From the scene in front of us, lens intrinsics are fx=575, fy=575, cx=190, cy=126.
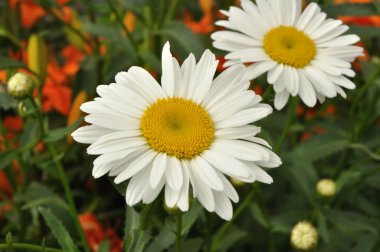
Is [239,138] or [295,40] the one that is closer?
[239,138]

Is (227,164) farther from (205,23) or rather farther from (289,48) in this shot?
(205,23)

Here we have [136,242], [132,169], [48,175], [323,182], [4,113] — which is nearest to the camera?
[132,169]

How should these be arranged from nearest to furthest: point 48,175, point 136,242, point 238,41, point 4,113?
point 136,242 → point 238,41 → point 48,175 → point 4,113

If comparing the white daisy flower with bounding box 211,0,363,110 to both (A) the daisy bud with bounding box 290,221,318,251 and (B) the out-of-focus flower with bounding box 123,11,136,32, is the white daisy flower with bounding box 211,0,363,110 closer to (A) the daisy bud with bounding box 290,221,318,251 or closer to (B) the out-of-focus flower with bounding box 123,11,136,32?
(A) the daisy bud with bounding box 290,221,318,251

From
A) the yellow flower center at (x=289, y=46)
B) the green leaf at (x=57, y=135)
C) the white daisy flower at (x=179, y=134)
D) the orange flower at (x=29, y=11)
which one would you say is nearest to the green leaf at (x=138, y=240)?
the white daisy flower at (x=179, y=134)

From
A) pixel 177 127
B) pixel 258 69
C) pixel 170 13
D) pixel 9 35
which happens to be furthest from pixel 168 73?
pixel 9 35

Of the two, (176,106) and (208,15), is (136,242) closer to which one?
(176,106)

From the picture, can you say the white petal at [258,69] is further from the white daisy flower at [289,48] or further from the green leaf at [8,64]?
the green leaf at [8,64]

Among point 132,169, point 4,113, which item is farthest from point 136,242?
point 4,113
